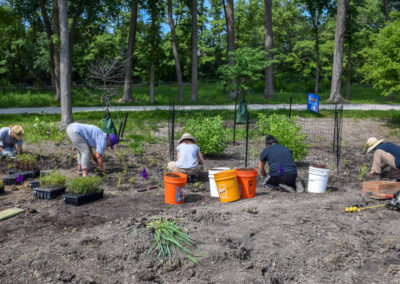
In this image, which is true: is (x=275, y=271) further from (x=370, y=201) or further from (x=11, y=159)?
(x=11, y=159)

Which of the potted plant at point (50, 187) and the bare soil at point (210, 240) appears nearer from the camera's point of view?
the bare soil at point (210, 240)

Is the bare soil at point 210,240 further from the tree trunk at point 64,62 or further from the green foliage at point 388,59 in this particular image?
the green foliage at point 388,59

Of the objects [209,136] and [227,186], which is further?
[209,136]

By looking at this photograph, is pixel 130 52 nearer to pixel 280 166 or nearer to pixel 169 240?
pixel 280 166

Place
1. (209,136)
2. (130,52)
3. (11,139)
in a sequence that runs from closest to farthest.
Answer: (11,139) < (209,136) < (130,52)

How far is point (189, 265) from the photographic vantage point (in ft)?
12.9

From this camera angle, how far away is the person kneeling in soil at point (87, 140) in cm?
718

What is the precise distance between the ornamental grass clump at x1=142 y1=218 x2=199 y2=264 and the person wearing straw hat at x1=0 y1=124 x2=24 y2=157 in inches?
190

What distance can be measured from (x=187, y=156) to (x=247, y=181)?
51.5 inches

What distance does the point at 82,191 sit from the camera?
604 centimetres

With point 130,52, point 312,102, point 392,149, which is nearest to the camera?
point 392,149

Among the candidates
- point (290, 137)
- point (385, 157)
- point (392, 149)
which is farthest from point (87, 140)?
point (392, 149)

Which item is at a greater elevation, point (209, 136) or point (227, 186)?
point (209, 136)

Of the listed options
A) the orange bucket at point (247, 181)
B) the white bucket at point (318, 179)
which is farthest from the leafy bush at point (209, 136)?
the white bucket at point (318, 179)
